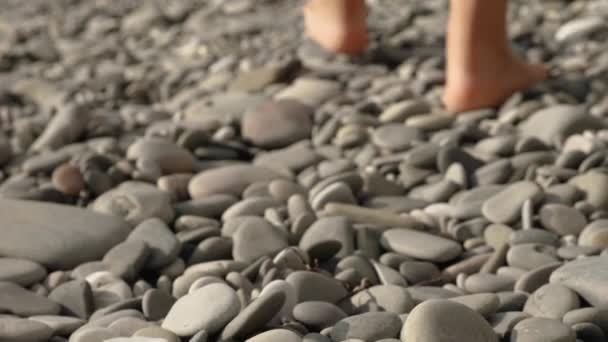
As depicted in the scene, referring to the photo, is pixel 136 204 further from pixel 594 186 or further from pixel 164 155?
pixel 594 186

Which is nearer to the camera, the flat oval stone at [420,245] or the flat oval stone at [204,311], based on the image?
the flat oval stone at [204,311]

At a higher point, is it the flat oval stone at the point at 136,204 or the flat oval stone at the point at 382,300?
the flat oval stone at the point at 136,204

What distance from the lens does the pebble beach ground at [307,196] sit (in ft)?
4.52

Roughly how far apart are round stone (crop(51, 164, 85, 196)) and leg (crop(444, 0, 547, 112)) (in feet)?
3.34

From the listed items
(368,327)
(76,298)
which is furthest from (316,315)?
(76,298)

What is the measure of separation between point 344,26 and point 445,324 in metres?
1.84

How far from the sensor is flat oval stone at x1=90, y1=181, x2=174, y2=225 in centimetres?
Result: 188

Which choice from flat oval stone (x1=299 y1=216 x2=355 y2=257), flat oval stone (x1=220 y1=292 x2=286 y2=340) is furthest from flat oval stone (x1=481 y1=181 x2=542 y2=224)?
flat oval stone (x1=220 y1=292 x2=286 y2=340)

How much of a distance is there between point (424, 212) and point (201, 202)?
18.9 inches

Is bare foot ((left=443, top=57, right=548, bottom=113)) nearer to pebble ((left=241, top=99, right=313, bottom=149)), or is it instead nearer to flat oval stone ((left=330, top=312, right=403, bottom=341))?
pebble ((left=241, top=99, right=313, bottom=149))

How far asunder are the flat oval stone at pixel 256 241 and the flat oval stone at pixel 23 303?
0.34 metres

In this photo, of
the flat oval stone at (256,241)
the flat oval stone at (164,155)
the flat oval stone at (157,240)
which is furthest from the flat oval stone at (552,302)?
the flat oval stone at (164,155)

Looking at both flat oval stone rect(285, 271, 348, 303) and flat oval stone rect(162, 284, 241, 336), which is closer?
flat oval stone rect(162, 284, 241, 336)

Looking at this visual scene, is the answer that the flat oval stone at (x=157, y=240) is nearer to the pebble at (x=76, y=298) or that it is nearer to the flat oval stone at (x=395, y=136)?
the pebble at (x=76, y=298)
